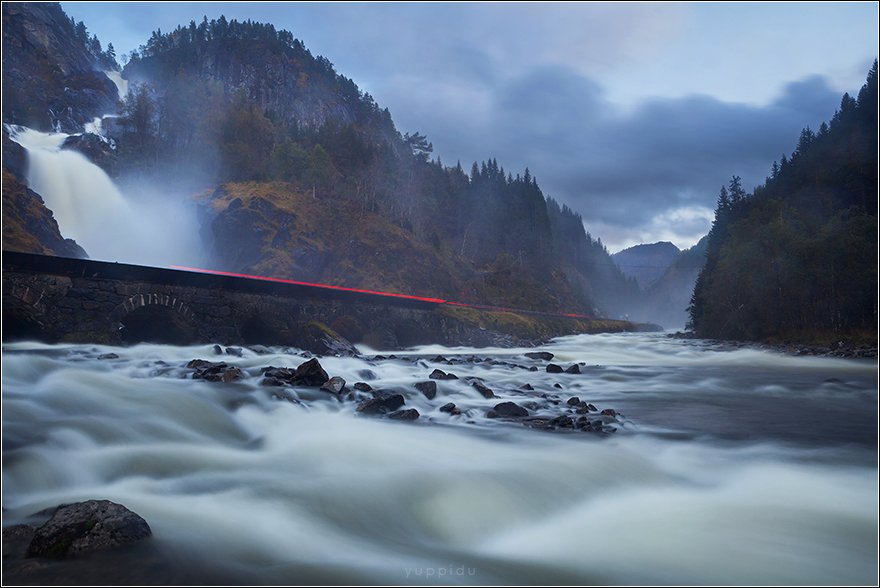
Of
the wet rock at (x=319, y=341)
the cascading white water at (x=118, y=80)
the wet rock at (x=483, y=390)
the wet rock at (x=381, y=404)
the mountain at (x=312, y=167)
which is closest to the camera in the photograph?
the wet rock at (x=381, y=404)

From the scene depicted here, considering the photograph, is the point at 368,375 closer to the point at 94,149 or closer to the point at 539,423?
the point at 539,423

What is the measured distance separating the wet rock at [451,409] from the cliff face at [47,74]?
86.4 metres

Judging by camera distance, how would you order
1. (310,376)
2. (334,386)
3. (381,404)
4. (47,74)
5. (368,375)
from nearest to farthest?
(381,404) → (334,386) → (310,376) → (368,375) → (47,74)

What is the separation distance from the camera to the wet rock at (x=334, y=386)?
12.2m

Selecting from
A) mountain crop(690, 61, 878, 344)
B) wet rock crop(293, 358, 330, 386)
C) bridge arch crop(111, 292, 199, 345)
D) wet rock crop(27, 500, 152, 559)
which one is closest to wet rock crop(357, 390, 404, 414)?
wet rock crop(293, 358, 330, 386)

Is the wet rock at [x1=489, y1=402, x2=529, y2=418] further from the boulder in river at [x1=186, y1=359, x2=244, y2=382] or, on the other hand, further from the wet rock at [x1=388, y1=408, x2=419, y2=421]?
the boulder in river at [x1=186, y1=359, x2=244, y2=382]

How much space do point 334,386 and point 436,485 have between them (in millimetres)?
6222

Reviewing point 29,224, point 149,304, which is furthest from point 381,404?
point 29,224

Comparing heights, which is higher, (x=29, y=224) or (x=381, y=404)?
(x=29, y=224)

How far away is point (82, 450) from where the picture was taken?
23.0ft

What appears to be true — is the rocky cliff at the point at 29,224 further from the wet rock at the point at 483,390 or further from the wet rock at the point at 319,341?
the wet rock at the point at 483,390

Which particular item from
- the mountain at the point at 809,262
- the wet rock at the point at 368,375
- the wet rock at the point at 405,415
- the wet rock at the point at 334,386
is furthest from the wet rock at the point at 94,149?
the wet rock at the point at 405,415

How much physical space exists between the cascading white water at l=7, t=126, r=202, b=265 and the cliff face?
20.9 feet

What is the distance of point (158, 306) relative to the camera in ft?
70.7
